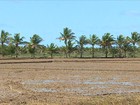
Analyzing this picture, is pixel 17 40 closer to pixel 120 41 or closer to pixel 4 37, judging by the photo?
pixel 4 37

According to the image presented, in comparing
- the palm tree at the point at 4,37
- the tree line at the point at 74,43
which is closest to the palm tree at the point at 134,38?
the tree line at the point at 74,43

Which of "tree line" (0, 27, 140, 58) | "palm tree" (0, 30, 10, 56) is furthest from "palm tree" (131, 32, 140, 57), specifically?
"palm tree" (0, 30, 10, 56)

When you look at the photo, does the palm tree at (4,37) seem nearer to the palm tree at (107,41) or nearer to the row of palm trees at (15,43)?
the row of palm trees at (15,43)

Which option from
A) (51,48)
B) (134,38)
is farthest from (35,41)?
(134,38)

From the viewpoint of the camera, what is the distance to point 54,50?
344 feet

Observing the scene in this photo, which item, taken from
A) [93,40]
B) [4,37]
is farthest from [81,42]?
[4,37]

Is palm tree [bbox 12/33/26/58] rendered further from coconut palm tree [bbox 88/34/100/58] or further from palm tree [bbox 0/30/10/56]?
coconut palm tree [bbox 88/34/100/58]

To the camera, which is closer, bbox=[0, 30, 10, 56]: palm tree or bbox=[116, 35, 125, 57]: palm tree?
bbox=[0, 30, 10, 56]: palm tree

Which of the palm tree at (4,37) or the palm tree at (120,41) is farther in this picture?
the palm tree at (120,41)

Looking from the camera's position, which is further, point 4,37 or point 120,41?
point 120,41

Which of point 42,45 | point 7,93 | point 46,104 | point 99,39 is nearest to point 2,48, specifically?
point 42,45

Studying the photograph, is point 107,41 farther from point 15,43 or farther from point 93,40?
point 15,43

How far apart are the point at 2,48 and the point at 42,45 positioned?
13460 mm

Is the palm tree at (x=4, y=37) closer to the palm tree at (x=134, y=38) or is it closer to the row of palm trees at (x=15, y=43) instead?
the row of palm trees at (x=15, y=43)
